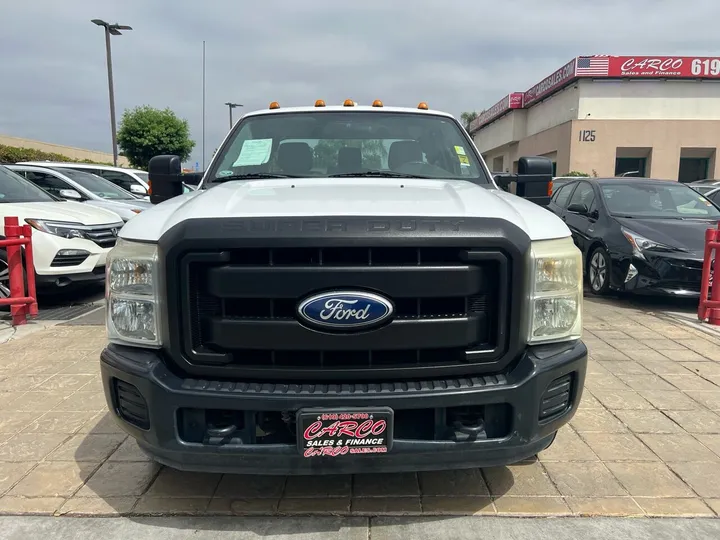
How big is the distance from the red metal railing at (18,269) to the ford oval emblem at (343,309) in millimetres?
4867

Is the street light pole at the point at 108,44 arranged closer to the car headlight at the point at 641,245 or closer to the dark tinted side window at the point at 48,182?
the dark tinted side window at the point at 48,182

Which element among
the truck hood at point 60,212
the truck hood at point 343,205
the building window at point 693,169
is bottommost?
the truck hood at point 60,212

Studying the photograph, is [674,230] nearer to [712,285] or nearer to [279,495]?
[712,285]

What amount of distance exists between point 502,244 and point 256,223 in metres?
0.95

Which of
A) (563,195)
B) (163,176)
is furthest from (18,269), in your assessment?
(563,195)

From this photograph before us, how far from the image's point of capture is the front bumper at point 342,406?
7.05 ft

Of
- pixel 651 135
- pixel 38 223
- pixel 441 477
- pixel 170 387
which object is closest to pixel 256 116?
pixel 170 387

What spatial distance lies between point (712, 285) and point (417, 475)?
15.5 ft

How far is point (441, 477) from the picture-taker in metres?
2.86

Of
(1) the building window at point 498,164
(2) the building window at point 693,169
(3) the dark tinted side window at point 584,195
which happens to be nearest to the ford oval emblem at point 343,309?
(3) the dark tinted side window at point 584,195

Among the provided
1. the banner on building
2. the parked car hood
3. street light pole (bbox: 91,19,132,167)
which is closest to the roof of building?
the banner on building

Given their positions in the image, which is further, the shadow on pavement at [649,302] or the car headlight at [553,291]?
the shadow on pavement at [649,302]

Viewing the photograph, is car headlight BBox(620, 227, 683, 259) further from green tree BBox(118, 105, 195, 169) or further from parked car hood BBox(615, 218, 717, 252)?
green tree BBox(118, 105, 195, 169)

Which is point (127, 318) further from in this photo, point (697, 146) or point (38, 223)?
point (697, 146)
